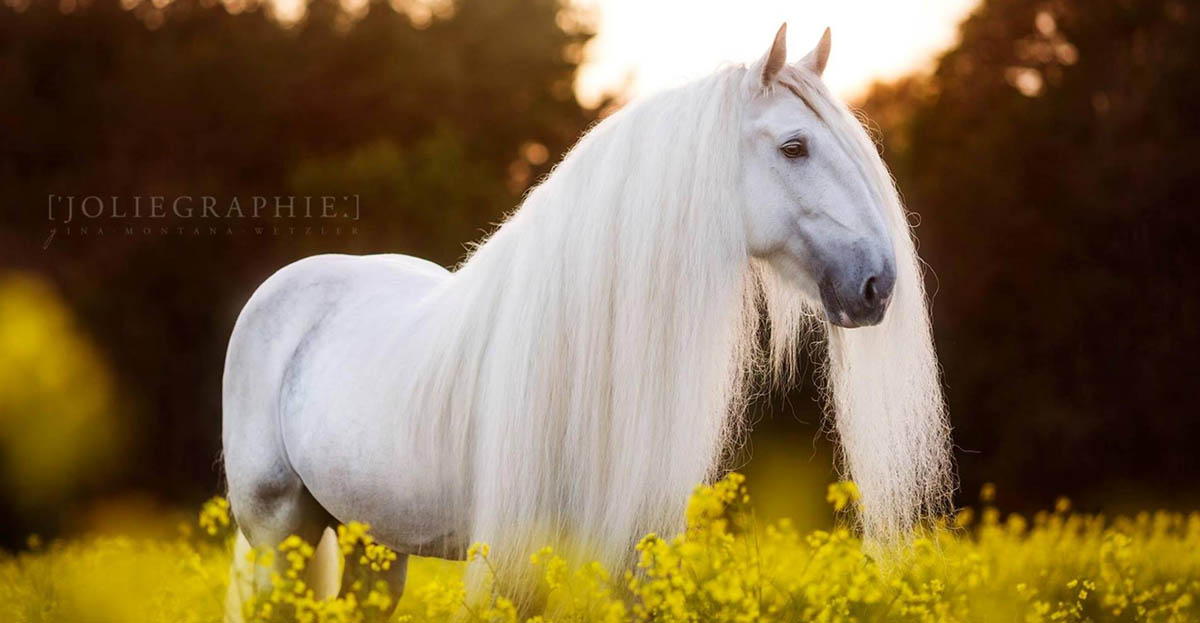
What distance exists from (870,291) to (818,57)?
85cm

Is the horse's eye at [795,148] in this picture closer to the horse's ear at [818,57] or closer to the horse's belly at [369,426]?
the horse's ear at [818,57]

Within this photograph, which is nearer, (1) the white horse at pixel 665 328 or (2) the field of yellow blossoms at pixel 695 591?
(2) the field of yellow blossoms at pixel 695 591

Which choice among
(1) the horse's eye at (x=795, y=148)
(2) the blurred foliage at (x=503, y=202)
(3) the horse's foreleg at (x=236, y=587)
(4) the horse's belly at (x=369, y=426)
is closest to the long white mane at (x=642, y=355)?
(1) the horse's eye at (x=795, y=148)

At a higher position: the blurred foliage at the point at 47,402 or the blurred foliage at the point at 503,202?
the blurred foliage at the point at 503,202

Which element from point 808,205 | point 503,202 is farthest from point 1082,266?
point 808,205

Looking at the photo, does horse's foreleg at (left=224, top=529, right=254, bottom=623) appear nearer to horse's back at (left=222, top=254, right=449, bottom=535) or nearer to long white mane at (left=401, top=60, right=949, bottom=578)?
horse's back at (left=222, top=254, right=449, bottom=535)

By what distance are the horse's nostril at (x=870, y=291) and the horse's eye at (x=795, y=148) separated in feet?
1.40

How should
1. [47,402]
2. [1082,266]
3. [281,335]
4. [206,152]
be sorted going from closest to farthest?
1. [281,335]
2. [47,402]
3. [1082,266]
4. [206,152]

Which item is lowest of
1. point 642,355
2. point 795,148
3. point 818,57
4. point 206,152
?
point 642,355

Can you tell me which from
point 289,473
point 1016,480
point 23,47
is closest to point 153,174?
point 23,47

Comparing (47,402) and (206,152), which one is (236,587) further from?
(206,152)

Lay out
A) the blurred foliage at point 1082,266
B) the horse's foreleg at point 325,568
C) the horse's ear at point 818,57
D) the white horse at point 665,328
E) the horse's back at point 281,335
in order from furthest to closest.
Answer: the blurred foliage at point 1082,266
the horse's foreleg at point 325,568
the horse's back at point 281,335
the horse's ear at point 818,57
the white horse at point 665,328

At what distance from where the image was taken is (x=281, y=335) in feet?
15.2

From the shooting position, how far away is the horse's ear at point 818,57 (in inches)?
137
